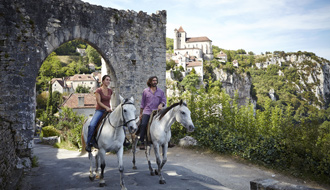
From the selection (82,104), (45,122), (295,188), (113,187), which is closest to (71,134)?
(113,187)

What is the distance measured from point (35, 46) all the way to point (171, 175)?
4.95m

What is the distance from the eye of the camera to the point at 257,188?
11.9 feet

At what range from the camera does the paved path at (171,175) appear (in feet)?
14.0

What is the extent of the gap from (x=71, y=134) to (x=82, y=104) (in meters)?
19.8

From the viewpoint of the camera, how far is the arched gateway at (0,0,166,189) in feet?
18.9

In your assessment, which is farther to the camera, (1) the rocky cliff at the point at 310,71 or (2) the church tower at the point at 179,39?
(2) the church tower at the point at 179,39

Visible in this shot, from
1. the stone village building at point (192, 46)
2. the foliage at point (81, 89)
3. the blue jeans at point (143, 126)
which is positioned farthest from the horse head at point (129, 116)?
the stone village building at point (192, 46)

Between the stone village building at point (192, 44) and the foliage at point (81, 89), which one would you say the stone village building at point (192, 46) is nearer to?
the stone village building at point (192, 44)

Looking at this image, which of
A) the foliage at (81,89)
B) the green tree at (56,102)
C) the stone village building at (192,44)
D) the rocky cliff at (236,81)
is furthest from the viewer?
the stone village building at (192,44)

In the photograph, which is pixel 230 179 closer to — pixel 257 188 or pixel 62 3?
pixel 257 188

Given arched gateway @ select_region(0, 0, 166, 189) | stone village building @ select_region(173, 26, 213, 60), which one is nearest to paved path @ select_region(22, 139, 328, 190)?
arched gateway @ select_region(0, 0, 166, 189)

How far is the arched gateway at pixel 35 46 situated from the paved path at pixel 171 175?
71cm

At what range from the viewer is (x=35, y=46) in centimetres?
615

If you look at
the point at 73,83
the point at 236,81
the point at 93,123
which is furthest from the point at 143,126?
Answer: the point at 236,81
